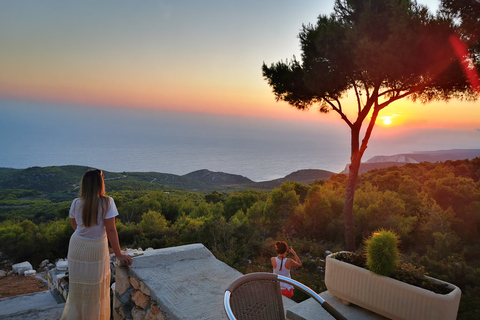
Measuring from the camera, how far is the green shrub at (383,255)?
2.29 metres

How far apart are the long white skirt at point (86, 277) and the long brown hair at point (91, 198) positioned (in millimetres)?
215

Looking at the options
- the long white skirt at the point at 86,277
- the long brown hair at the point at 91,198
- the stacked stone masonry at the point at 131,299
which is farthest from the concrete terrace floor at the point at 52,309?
the long brown hair at the point at 91,198

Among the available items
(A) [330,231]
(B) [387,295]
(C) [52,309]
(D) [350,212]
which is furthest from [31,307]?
(A) [330,231]

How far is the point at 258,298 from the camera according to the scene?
1795 mm

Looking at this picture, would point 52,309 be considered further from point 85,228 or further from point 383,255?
point 383,255

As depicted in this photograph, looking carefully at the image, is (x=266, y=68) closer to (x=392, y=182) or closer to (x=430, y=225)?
(x=430, y=225)

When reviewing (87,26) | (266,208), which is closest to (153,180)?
(87,26)

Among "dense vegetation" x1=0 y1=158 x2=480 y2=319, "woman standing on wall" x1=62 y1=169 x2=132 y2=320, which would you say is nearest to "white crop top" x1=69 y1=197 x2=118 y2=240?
"woman standing on wall" x1=62 y1=169 x2=132 y2=320

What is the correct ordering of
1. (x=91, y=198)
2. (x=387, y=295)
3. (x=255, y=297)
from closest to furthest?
(x=255, y=297), (x=387, y=295), (x=91, y=198)

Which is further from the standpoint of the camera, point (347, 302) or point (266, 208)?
point (266, 208)

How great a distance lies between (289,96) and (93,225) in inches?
264

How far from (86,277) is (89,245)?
11.2 inches

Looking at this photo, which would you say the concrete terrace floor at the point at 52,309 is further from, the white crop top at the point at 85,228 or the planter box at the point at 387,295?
the white crop top at the point at 85,228

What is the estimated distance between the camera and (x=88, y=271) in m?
2.71
